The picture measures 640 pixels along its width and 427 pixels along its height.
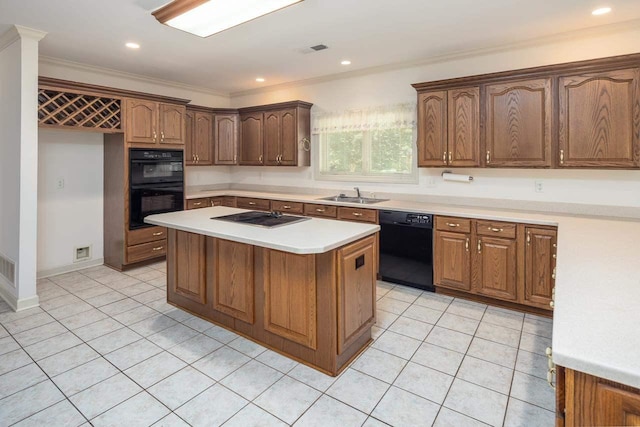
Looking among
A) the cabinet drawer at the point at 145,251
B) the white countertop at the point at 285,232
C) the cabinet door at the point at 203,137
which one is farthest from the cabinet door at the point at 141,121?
the white countertop at the point at 285,232

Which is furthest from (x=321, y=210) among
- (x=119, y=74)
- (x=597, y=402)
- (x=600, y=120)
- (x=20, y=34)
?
(x=597, y=402)

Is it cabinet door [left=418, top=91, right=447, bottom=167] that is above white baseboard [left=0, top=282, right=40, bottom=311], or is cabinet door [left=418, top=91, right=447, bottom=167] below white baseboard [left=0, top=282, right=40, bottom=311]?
above

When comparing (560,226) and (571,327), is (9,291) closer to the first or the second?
(571,327)

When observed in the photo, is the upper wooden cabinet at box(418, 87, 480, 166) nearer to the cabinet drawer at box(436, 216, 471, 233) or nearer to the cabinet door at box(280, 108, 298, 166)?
the cabinet drawer at box(436, 216, 471, 233)

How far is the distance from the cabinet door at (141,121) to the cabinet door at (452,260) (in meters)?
3.59

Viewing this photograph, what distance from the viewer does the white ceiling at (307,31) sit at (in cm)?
275

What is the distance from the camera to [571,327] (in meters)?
1.04

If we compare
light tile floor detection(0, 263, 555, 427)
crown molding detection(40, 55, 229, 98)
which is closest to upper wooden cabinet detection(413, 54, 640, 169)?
light tile floor detection(0, 263, 555, 427)

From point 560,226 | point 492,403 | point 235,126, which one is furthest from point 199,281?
point 235,126

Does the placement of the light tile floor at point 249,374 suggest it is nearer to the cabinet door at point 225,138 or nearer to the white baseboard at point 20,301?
the white baseboard at point 20,301

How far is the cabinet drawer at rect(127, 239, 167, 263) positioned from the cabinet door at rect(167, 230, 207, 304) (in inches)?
59.5

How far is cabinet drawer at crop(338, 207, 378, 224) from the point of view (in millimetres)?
3988

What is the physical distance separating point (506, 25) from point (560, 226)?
177cm

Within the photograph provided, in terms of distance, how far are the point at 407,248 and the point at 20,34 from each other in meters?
4.10
